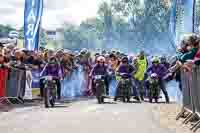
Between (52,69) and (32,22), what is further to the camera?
(32,22)

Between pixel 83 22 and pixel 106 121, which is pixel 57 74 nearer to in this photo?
pixel 106 121

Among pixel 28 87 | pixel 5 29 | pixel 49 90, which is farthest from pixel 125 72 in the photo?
pixel 5 29

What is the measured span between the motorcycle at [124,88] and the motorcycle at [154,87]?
0.84m

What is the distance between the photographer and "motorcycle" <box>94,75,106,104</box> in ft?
79.1

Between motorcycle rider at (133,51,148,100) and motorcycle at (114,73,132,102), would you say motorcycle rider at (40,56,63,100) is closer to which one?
motorcycle at (114,73,132,102)

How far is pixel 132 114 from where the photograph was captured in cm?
1822

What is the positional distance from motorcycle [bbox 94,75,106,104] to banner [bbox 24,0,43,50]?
4489mm

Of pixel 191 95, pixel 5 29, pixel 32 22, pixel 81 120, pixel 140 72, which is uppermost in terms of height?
pixel 5 29

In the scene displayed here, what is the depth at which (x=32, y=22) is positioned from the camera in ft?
93.7

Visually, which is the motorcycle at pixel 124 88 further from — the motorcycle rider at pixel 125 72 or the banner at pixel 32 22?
Answer: the banner at pixel 32 22

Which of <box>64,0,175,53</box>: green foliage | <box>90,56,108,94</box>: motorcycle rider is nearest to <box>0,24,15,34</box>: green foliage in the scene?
<box>64,0,175,53</box>: green foliage

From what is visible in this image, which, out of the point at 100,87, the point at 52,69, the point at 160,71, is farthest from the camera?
the point at 160,71

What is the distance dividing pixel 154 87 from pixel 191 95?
1073 centimetres

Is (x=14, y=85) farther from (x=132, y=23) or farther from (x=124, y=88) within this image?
(x=132, y=23)
